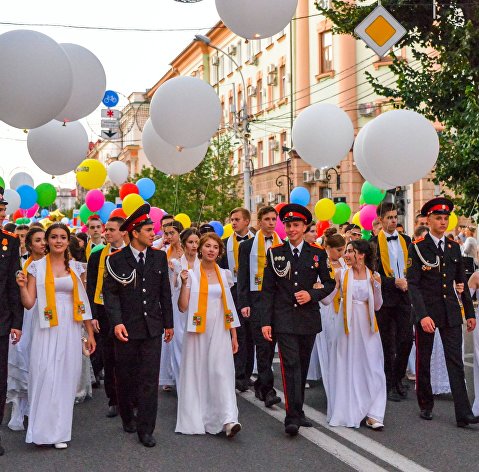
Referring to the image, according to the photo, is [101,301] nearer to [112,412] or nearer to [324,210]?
[112,412]

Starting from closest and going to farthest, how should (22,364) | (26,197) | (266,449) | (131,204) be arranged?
(266,449), (22,364), (131,204), (26,197)

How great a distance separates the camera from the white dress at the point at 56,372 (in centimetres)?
697

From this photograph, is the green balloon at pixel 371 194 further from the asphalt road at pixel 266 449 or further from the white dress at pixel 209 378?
the white dress at pixel 209 378

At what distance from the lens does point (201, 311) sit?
7664 millimetres

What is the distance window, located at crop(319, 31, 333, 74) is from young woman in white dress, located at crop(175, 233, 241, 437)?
28.3 meters

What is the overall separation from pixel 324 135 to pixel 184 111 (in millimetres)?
2875

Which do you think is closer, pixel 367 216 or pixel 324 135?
pixel 324 135

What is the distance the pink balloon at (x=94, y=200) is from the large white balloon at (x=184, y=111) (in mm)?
7289

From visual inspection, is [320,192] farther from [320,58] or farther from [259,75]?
[259,75]

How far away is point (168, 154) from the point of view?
1127 centimetres

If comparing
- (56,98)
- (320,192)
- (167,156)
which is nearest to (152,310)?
(56,98)

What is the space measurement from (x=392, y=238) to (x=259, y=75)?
34456 millimetres

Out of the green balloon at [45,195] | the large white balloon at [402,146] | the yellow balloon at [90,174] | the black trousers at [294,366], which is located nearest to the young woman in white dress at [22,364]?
the black trousers at [294,366]

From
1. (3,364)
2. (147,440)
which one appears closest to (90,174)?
(3,364)
